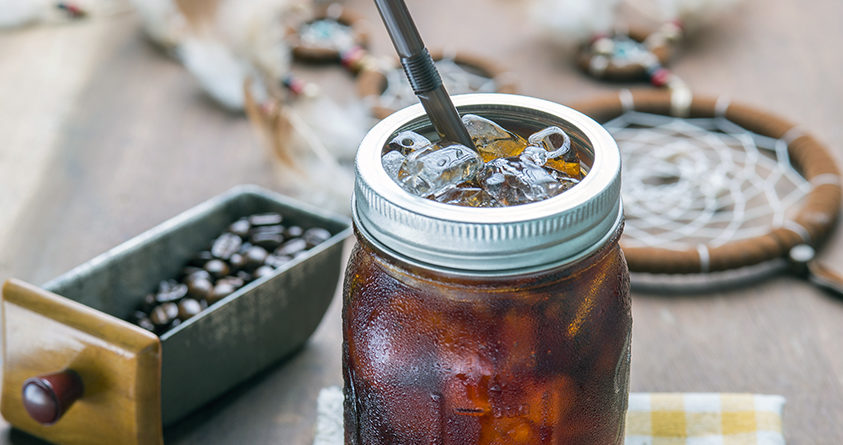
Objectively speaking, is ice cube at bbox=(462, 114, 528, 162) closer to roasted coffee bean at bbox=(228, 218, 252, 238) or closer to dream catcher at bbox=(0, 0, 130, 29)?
roasted coffee bean at bbox=(228, 218, 252, 238)

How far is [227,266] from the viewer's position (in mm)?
791

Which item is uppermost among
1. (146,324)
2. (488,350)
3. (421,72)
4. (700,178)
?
(421,72)

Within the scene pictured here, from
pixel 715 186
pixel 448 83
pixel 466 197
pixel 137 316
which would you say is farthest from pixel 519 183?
pixel 448 83

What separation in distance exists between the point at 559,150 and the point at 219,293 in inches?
13.2

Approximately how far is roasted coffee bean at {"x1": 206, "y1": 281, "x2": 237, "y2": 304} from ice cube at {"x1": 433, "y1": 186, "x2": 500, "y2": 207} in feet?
0.96

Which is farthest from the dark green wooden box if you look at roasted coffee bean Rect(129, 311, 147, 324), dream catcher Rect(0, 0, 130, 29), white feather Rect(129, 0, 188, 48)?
dream catcher Rect(0, 0, 130, 29)

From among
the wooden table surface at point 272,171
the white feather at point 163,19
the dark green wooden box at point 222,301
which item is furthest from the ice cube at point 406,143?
the white feather at point 163,19

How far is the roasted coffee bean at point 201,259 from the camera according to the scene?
2.62 feet

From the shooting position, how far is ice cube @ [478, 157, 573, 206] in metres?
0.51

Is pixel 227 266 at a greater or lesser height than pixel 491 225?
lesser

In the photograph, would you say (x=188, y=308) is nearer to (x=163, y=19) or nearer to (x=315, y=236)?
(x=315, y=236)

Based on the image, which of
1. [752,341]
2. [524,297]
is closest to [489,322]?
[524,297]

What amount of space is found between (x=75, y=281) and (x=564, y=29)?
0.90 metres

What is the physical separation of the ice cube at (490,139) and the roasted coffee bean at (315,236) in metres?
0.28
